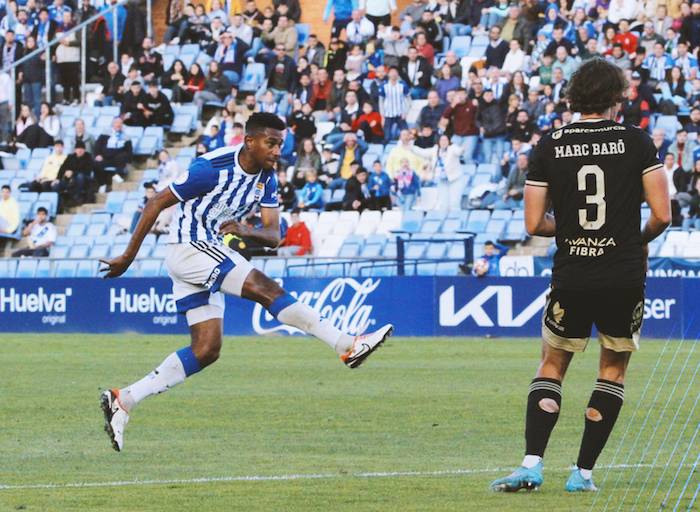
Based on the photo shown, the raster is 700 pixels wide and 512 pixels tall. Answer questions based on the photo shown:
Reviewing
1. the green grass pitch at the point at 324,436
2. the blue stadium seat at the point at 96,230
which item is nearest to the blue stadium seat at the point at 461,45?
the blue stadium seat at the point at 96,230

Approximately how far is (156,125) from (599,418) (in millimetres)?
24883

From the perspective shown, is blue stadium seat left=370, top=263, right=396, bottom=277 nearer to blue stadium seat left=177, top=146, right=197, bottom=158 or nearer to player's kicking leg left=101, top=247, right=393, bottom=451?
blue stadium seat left=177, top=146, right=197, bottom=158

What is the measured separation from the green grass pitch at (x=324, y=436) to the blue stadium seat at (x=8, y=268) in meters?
7.92

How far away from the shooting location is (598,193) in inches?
324

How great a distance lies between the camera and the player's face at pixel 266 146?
34.1 feet

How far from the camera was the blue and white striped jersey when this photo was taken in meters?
10.3

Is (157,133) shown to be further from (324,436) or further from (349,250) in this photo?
(324,436)

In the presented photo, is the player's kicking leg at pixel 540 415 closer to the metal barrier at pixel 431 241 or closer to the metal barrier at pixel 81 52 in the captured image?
the metal barrier at pixel 431 241

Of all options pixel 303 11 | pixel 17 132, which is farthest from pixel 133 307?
pixel 303 11

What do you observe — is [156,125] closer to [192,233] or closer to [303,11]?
[303,11]

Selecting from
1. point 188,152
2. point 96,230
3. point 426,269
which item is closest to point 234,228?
point 426,269

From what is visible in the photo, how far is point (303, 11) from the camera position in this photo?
1409 inches

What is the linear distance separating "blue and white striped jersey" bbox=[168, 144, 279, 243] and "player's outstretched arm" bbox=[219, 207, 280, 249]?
0.20 meters

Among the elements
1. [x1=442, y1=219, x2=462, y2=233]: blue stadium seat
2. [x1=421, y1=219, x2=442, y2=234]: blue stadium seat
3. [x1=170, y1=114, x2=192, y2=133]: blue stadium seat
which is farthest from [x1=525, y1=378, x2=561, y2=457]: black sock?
[x1=170, y1=114, x2=192, y2=133]: blue stadium seat
